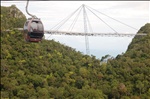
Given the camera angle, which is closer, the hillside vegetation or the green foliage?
the hillside vegetation

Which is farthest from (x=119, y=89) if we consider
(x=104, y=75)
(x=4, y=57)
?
Result: (x=4, y=57)

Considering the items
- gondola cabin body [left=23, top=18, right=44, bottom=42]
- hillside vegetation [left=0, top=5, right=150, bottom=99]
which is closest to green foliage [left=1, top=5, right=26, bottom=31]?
hillside vegetation [left=0, top=5, right=150, bottom=99]

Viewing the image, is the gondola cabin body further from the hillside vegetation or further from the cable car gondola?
the hillside vegetation

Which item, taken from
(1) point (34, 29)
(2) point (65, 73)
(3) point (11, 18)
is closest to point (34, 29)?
(1) point (34, 29)

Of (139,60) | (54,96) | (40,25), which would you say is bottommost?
(54,96)

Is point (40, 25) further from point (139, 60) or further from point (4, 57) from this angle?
point (139, 60)
